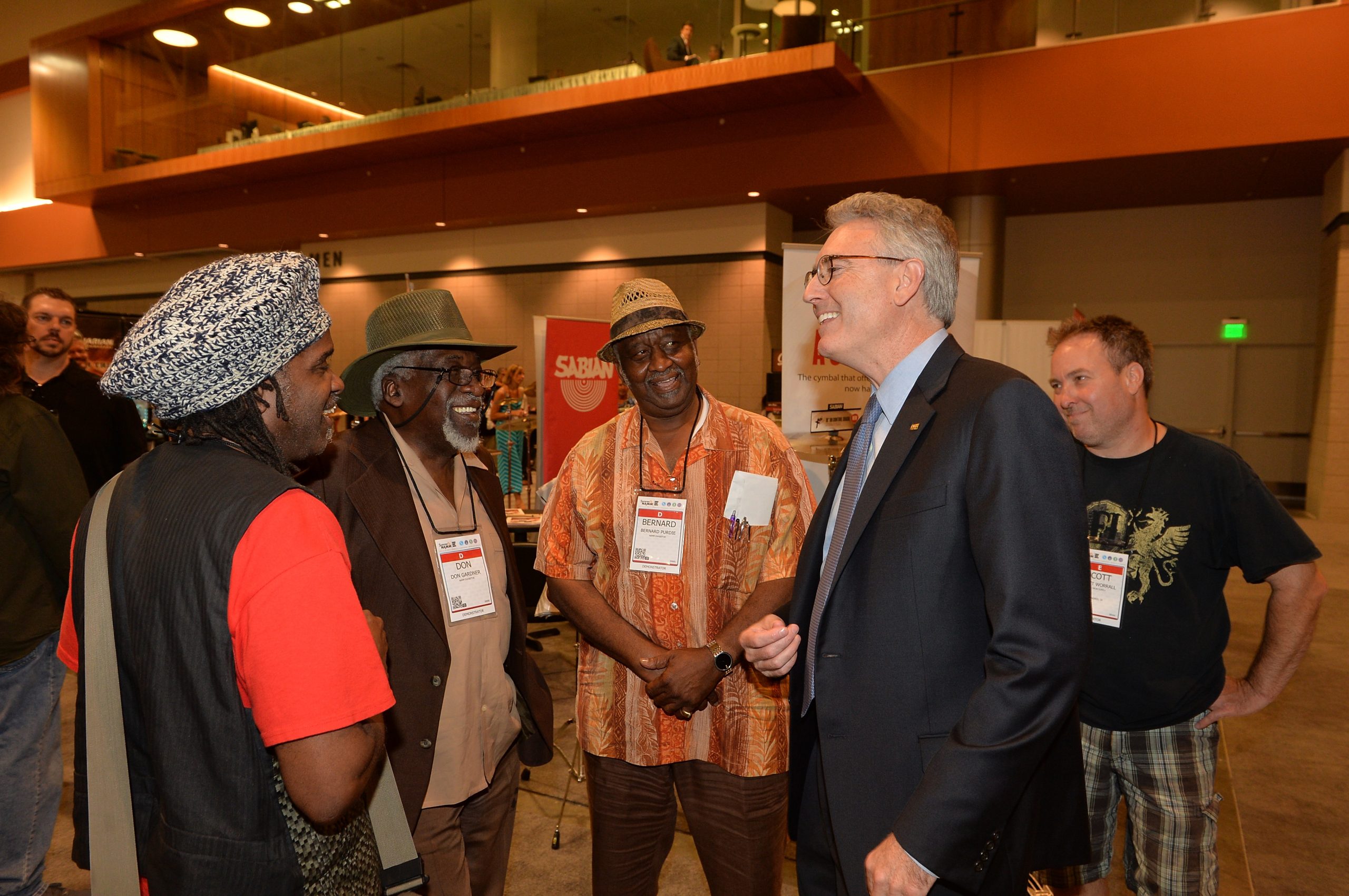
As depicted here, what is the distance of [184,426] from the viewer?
119 centimetres

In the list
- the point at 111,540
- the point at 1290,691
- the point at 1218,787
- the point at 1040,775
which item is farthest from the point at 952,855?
the point at 1290,691

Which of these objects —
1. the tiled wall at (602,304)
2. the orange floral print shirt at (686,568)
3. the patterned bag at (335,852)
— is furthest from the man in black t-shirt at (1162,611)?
the tiled wall at (602,304)

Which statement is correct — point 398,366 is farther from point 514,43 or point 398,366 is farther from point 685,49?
point 514,43

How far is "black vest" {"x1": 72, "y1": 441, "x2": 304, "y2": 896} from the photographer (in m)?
1.05

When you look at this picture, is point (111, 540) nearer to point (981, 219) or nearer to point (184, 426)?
point (184, 426)

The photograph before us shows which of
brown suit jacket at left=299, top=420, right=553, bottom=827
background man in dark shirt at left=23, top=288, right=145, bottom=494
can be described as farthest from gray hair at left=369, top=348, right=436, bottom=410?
background man in dark shirt at left=23, top=288, right=145, bottom=494

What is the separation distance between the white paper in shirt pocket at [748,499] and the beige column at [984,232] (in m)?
8.87

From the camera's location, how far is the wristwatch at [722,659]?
2016 millimetres

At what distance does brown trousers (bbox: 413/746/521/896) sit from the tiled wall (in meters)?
8.53

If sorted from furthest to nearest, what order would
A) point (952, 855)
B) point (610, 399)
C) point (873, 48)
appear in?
point (873, 48)
point (610, 399)
point (952, 855)

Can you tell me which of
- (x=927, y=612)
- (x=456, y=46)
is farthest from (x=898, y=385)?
(x=456, y=46)

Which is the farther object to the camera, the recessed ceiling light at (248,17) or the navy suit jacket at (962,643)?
the recessed ceiling light at (248,17)

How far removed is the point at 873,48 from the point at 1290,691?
818 centimetres

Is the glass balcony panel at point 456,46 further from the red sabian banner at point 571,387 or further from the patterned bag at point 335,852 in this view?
the patterned bag at point 335,852
